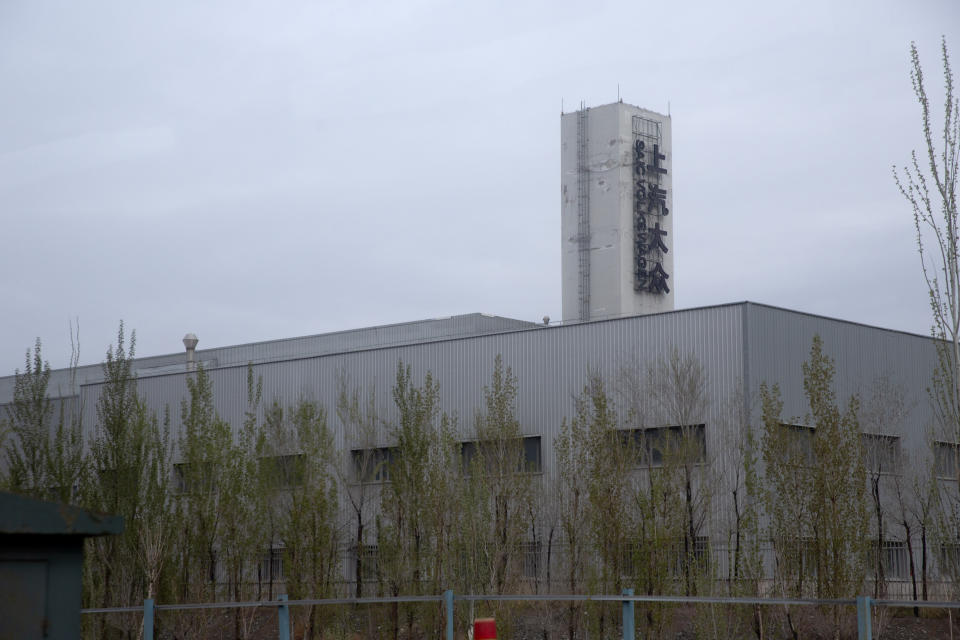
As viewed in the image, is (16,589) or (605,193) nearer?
(16,589)

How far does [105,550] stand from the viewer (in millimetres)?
26625

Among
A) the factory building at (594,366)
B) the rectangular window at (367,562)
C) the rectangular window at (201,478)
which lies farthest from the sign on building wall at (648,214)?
the rectangular window at (201,478)

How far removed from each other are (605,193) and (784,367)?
21.1 m

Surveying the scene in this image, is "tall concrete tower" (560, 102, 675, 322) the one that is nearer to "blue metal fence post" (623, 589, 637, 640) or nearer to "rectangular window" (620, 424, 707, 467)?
"rectangular window" (620, 424, 707, 467)

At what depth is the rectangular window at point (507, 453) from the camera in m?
29.3

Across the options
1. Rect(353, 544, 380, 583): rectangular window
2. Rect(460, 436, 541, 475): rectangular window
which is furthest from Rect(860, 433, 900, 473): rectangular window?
Rect(353, 544, 380, 583): rectangular window

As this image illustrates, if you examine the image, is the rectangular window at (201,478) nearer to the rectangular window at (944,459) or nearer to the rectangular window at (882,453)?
the rectangular window at (882,453)

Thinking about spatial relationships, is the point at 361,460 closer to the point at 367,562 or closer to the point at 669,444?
the point at 367,562

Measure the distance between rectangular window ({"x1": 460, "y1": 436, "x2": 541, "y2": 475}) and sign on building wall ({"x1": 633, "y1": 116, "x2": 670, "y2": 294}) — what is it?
1856 centimetres

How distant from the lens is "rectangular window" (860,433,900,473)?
30672 millimetres

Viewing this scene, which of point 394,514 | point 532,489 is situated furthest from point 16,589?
point 532,489

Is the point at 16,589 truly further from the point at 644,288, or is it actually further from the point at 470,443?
the point at 644,288

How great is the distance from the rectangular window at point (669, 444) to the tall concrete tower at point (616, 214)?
64.1 ft

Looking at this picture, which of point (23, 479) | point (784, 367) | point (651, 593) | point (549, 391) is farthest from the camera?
point (549, 391)
